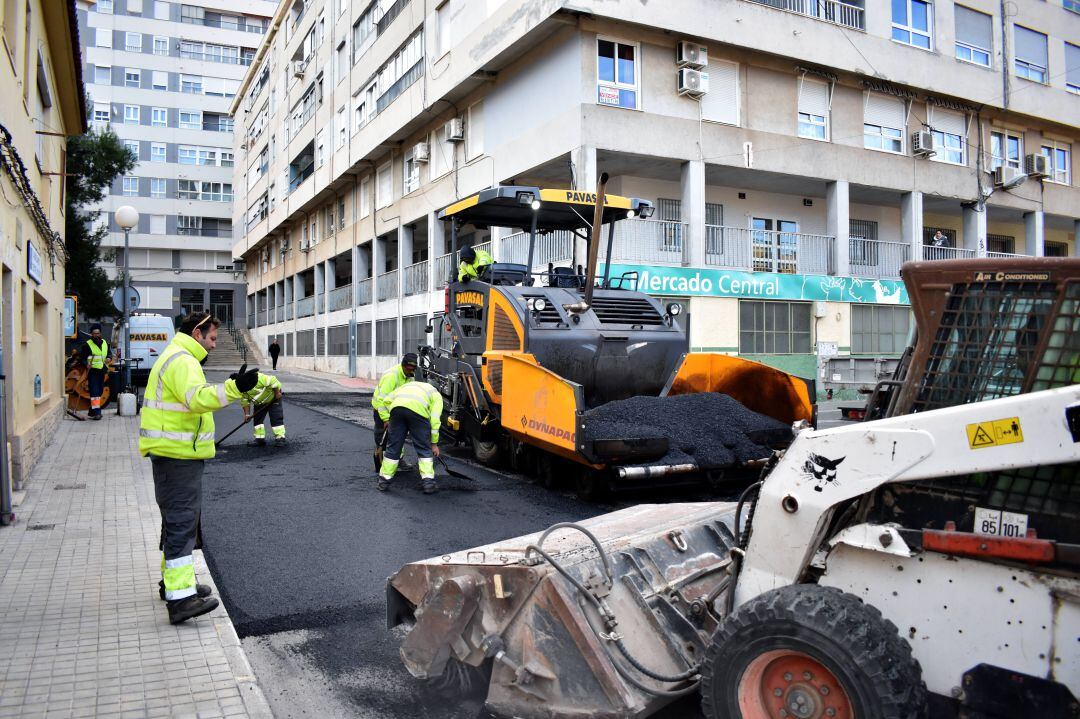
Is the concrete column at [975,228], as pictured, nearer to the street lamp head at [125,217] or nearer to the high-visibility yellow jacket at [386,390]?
the high-visibility yellow jacket at [386,390]

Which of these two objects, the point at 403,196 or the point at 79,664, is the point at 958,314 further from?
the point at 403,196

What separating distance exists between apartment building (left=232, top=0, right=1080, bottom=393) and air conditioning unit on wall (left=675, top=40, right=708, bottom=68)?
50 mm

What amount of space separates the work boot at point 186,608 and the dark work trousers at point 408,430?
154 inches

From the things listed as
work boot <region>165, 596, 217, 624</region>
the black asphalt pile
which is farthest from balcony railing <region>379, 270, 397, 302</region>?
work boot <region>165, 596, 217, 624</region>

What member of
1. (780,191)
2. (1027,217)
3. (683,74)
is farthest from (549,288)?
(1027,217)

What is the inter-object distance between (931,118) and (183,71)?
160ft

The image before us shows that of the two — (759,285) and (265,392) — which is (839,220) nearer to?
(759,285)

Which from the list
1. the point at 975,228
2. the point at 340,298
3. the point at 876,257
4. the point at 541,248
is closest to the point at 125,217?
the point at 541,248

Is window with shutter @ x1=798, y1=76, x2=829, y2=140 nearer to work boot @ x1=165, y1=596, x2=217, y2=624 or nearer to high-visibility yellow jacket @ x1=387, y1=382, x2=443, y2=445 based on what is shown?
high-visibility yellow jacket @ x1=387, y1=382, x2=443, y2=445

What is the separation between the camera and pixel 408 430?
8312 millimetres

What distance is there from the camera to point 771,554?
286 cm

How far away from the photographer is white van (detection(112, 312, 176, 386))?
Result: 21.0 metres

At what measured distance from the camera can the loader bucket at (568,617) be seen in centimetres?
291

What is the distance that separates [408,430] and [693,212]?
12026 mm
